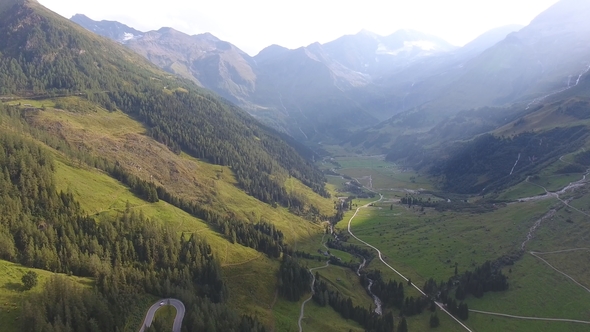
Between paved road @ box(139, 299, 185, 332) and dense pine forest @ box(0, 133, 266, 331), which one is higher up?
dense pine forest @ box(0, 133, 266, 331)

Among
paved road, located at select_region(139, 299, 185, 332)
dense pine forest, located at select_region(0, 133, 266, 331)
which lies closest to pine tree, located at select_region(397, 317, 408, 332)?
dense pine forest, located at select_region(0, 133, 266, 331)

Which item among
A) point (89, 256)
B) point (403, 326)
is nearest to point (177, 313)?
point (89, 256)

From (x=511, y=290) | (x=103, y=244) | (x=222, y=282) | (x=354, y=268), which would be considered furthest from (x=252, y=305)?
(x=511, y=290)

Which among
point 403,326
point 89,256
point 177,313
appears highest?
point 89,256

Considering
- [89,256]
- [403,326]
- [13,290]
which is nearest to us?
[13,290]

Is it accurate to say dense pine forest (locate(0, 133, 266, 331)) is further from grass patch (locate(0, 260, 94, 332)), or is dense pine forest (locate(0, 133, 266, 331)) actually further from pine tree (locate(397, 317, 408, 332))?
pine tree (locate(397, 317, 408, 332))

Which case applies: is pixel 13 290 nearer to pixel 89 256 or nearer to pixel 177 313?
pixel 89 256

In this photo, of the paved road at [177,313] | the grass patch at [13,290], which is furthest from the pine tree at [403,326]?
the grass patch at [13,290]

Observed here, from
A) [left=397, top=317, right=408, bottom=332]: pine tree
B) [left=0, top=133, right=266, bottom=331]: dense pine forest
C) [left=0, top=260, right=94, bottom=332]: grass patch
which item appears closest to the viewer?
[left=0, top=260, right=94, bottom=332]: grass patch
